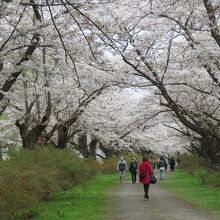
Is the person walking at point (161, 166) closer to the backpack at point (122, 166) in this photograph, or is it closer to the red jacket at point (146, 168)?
the backpack at point (122, 166)

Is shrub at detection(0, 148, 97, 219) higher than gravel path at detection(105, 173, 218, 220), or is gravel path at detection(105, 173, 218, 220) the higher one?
shrub at detection(0, 148, 97, 219)

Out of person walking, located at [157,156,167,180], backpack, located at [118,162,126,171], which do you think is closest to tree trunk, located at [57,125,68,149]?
backpack, located at [118,162,126,171]

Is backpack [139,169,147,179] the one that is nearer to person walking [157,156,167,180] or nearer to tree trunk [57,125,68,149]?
tree trunk [57,125,68,149]

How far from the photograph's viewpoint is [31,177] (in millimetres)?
12906

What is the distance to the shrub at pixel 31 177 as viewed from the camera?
35.6 ft

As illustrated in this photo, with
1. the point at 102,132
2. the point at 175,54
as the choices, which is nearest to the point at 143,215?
the point at 175,54

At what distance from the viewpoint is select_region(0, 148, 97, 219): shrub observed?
10.9 meters

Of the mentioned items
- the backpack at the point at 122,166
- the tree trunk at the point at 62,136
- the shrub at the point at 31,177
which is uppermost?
the tree trunk at the point at 62,136

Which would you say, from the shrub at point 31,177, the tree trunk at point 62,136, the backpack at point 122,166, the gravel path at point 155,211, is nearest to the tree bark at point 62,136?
the tree trunk at point 62,136

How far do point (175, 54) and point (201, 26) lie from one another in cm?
439

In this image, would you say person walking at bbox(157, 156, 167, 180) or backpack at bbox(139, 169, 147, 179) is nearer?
backpack at bbox(139, 169, 147, 179)

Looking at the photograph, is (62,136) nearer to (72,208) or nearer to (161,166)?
(161,166)

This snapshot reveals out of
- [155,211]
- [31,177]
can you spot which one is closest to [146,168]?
[155,211]

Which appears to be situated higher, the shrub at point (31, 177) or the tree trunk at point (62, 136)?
the tree trunk at point (62, 136)
